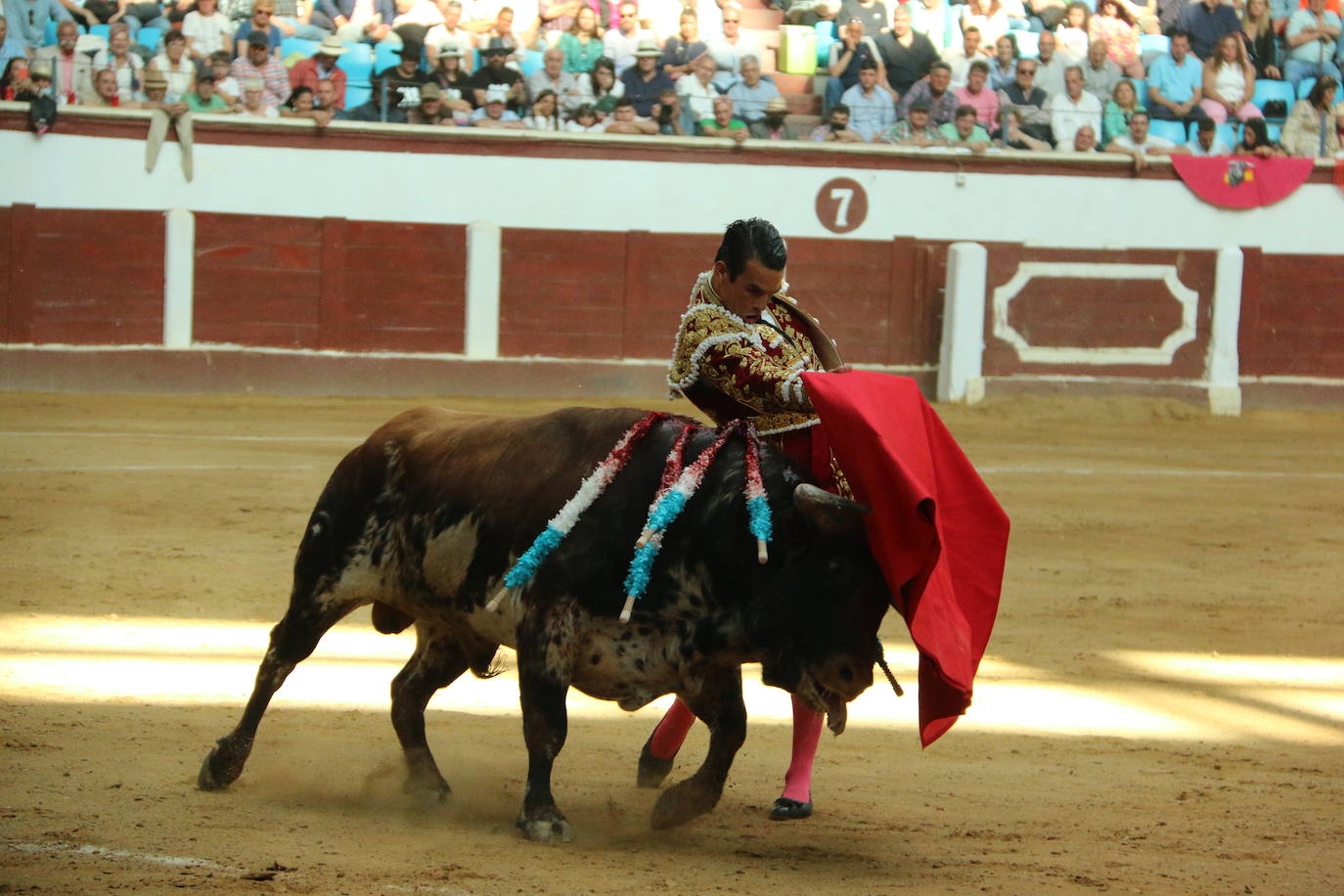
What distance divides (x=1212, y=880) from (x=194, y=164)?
32.5 ft

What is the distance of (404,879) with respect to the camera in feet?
8.68

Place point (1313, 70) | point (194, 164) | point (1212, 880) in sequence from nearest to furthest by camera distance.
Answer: point (1212, 880)
point (194, 164)
point (1313, 70)

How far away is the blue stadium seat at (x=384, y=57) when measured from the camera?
38.0 ft

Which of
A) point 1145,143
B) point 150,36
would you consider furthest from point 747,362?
point 1145,143

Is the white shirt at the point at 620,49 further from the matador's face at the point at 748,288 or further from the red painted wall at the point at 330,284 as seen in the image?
the matador's face at the point at 748,288

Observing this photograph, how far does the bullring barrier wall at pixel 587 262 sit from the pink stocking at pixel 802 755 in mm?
8903

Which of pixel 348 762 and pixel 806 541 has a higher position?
pixel 806 541

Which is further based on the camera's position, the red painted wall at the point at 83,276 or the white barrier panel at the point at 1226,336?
the white barrier panel at the point at 1226,336

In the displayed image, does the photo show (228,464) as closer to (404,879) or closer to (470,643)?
(470,643)

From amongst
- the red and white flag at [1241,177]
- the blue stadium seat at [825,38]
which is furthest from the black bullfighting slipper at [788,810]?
the blue stadium seat at [825,38]

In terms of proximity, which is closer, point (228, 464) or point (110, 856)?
point (110, 856)

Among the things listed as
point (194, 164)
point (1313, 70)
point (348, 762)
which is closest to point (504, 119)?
point (194, 164)

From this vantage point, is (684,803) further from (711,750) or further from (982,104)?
(982,104)

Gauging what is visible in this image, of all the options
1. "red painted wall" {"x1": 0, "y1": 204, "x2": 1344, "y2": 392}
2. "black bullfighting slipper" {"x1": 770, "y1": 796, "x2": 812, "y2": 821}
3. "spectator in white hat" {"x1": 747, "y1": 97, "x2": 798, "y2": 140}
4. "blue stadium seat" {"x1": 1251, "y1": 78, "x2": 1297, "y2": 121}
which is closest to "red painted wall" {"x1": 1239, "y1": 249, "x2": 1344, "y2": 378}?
"red painted wall" {"x1": 0, "y1": 204, "x2": 1344, "y2": 392}
